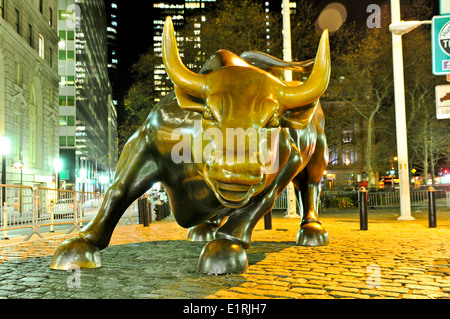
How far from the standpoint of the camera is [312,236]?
5293 millimetres

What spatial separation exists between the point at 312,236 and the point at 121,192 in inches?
103

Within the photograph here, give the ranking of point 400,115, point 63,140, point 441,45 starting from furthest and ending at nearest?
1. point 63,140
2. point 400,115
3. point 441,45

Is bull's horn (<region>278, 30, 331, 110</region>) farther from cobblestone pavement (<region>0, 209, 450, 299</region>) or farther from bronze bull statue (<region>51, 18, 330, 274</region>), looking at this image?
cobblestone pavement (<region>0, 209, 450, 299</region>)

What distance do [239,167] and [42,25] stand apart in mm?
31196

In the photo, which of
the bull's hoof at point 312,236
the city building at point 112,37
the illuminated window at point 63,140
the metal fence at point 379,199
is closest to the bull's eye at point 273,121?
the bull's hoof at point 312,236

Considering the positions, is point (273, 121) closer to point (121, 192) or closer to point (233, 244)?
point (233, 244)

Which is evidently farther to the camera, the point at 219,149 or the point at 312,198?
the point at 312,198

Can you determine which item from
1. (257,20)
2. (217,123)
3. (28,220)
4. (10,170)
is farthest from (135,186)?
(10,170)

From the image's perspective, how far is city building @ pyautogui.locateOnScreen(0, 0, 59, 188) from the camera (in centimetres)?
2277

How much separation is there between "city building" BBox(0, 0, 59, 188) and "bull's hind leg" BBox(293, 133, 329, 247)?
19.0m

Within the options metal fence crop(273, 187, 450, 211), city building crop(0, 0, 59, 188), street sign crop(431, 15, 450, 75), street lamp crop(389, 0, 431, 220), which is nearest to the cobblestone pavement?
street sign crop(431, 15, 450, 75)

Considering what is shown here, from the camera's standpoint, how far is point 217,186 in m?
2.92

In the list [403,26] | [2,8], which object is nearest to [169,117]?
[403,26]
